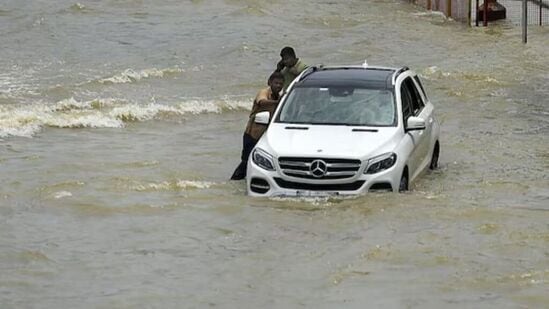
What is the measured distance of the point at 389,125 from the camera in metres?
14.2

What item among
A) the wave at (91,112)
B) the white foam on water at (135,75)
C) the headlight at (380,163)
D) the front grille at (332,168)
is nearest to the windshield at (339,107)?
the headlight at (380,163)

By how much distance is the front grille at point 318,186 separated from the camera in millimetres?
13430

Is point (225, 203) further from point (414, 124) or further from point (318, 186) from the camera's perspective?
point (414, 124)

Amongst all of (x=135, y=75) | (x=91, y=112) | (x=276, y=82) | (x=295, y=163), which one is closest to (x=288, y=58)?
(x=276, y=82)

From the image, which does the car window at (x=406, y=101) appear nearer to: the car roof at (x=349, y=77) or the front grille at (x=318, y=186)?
the car roof at (x=349, y=77)

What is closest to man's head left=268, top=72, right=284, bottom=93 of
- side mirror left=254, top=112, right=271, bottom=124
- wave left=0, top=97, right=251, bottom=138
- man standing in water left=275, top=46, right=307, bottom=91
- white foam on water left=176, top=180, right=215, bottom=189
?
man standing in water left=275, top=46, right=307, bottom=91

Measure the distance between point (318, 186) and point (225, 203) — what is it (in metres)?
1.12

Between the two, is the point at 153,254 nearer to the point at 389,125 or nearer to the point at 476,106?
the point at 389,125

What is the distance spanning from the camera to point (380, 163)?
1348 cm

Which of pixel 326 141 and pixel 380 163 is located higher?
pixel 326 141

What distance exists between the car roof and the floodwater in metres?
1.25

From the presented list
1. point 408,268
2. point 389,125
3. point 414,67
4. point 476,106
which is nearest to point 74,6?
point 414,67

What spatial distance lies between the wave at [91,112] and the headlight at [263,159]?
Result: 7151 millimetres

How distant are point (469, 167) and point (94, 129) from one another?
6.84m
